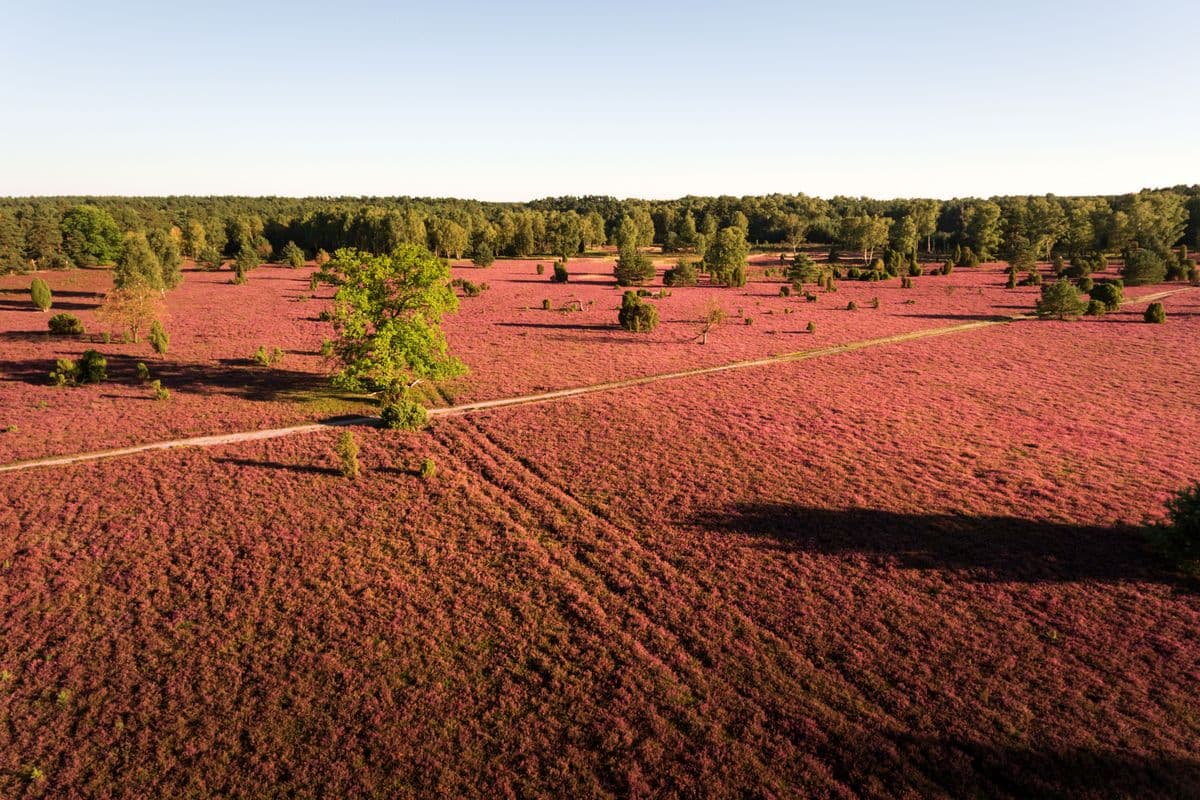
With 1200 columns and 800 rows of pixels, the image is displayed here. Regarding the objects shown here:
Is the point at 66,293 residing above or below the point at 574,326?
above

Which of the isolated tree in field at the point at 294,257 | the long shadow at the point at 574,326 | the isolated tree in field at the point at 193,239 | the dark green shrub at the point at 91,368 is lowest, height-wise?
the dark green shrub at the point at 91,368

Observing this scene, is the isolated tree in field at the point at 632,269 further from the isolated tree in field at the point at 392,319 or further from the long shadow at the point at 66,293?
the long shadow at the point at 66,293

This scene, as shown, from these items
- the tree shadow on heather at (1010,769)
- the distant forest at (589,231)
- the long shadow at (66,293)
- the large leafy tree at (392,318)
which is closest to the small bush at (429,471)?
the large leafy tree at (392,318)

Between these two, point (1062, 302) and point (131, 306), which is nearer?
point (131, 306)

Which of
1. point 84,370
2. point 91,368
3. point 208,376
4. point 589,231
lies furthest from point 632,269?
point 84,370

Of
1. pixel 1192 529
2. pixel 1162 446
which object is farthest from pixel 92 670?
pixel 1162 446

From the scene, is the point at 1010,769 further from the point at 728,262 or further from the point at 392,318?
the point at 728,262

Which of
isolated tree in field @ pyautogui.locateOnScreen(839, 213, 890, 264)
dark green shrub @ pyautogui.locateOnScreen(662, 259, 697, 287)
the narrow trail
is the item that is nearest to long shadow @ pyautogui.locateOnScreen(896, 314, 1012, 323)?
the narrow trail
